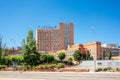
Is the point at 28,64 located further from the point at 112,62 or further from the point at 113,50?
the point at 113,50

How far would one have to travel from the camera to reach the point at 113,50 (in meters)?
185

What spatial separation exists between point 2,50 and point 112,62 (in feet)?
121

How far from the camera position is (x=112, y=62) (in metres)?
86.6

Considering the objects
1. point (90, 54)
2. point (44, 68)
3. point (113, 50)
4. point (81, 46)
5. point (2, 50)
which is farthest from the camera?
point (113, 50)

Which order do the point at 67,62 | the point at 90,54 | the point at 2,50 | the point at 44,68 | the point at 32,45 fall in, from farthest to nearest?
the point at 90,54, the point at 67,62, the point at 2,50, the point at 32,45, the point at 44,68

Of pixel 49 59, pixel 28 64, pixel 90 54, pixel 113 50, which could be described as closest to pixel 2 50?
pixel 28 64

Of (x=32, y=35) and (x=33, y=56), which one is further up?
(x=32, y=35)

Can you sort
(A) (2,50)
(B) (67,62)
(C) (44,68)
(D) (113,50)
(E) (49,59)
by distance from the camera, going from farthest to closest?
(D) (113,50)
(B) (67,62)
(E) (49,59)
(A) (2,50)
(C) (44,68)

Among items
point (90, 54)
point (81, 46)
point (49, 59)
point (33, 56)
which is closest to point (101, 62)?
point (33, 56)

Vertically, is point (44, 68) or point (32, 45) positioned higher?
point (32, 45)

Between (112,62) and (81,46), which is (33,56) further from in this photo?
(81,46)

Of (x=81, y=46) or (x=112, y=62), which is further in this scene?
(x=81, y=46)

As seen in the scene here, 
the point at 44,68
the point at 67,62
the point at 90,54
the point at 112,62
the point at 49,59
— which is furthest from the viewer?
the point at 90,54

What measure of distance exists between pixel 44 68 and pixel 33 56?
303 inches
